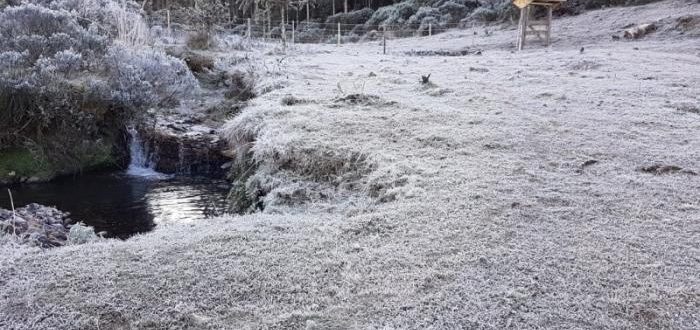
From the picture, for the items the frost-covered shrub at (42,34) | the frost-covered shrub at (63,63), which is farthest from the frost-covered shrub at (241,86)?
the frost-covered shrub at (63,63)

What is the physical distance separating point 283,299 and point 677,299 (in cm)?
232

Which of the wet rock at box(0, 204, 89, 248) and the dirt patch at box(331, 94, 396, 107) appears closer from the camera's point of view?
the wet rock at box(0, 204, 89, 248)

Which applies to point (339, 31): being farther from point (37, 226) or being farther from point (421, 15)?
point (37, 226)

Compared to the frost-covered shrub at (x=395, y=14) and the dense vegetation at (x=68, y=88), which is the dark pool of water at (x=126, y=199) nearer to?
the dense vegetation at (x=68, y=88)

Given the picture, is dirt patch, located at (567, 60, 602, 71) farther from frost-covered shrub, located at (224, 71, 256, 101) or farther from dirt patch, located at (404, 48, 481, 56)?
frost-covered shrub, located at (224, 71, 256, 101)

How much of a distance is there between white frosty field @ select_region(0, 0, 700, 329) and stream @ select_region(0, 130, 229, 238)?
1.48 metres

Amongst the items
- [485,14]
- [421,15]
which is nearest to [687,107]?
[485,14]

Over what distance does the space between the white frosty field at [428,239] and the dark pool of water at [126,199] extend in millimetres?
1501

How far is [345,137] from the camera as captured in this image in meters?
6.64

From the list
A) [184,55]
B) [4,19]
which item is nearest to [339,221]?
[4,19]

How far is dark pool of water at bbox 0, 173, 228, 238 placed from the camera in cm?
749

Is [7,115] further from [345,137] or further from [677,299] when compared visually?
[677,299]

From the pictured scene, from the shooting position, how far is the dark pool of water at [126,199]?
7495mm

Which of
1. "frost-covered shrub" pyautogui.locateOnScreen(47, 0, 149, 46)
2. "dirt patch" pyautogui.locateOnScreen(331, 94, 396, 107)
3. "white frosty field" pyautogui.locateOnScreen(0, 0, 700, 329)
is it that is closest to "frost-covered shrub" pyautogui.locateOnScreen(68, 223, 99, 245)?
"white frosty field" pyautogui.locateOnScreen(0, 0, 700, 329)
